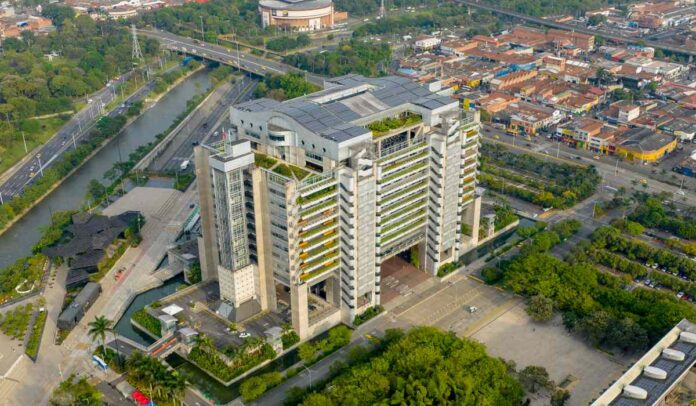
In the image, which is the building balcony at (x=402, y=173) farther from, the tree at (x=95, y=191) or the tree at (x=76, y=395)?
the tree at (x=95, y=191)

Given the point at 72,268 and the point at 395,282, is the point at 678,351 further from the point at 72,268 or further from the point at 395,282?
the point at 72,268

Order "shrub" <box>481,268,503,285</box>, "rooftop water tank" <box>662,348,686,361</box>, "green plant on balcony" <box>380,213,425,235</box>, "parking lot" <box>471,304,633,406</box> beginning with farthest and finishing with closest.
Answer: "shrub" <box>481,268,503,285</box>, "green plant on balcony" <box>380,213,425,235</box>, "parking lot" <box>471,304,633,406</box>, "rooftop water tank" <box>662,348,686,361</box>

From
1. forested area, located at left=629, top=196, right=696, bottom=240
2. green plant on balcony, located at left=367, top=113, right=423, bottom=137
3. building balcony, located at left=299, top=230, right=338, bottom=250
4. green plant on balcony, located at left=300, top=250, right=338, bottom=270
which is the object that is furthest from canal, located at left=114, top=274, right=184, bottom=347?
forested area, located at left=629, top=196, right=696, bottom=240

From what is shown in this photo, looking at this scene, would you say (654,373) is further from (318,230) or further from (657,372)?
(318,230)

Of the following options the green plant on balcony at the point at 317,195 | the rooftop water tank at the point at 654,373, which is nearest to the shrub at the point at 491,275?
the rooftop water tank at the point at 654,373

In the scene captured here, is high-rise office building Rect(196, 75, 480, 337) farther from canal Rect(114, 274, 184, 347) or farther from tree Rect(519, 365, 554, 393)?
tree Rect(519, 365, 554, 393)

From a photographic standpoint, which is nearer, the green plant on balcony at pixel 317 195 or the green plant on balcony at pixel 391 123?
the green plant on balcony at pixel 317 195
